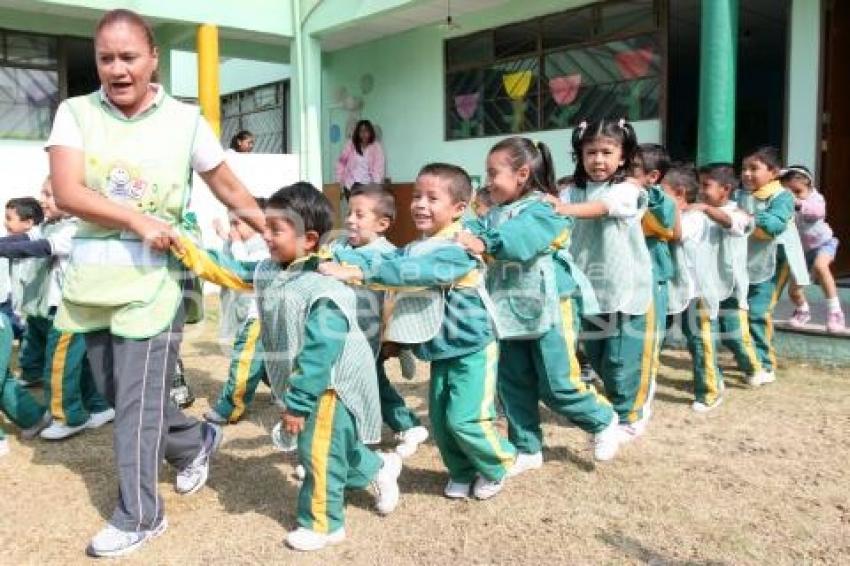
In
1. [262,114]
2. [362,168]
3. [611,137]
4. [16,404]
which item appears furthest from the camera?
[262,114]

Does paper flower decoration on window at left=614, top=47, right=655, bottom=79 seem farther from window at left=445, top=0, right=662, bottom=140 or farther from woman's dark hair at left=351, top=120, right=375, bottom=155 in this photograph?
woman's dark hair at left=351, top=120, right=375, bottom=155

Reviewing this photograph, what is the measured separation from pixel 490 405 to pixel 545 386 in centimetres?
37

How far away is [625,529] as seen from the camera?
2523 millimetres

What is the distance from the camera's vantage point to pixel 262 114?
503 inches

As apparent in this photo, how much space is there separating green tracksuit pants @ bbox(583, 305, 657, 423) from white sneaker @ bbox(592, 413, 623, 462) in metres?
0.39

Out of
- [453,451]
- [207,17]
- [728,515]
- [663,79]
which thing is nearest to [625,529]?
[728,515]

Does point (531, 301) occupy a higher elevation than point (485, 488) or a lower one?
higher

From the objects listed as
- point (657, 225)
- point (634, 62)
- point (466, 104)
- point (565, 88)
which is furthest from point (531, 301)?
point (466, 104)

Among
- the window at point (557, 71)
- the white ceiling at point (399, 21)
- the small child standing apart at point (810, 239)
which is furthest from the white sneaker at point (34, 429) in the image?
the white ceiling at point (399, 21)

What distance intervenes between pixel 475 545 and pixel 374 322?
86 centimetres

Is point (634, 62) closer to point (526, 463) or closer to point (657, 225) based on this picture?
point (657, 225)

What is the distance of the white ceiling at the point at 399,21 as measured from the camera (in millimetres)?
8273

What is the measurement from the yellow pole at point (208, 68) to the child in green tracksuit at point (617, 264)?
6157 mm

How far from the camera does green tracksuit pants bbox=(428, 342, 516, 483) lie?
2.66m
